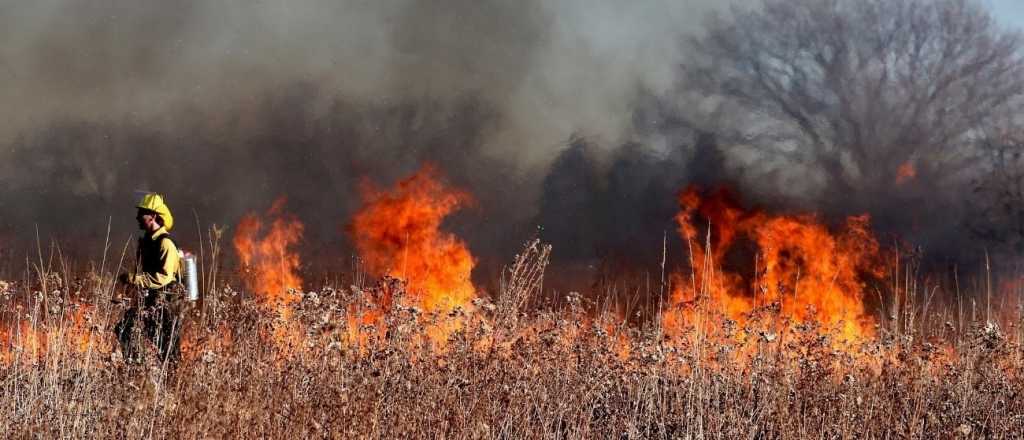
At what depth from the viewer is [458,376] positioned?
569cm

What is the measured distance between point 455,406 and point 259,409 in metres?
1.17

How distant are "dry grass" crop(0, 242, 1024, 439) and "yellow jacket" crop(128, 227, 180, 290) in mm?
913

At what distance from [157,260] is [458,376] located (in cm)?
351

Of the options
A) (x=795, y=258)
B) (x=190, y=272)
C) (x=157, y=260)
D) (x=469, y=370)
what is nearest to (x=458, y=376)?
(x=469, y=370)

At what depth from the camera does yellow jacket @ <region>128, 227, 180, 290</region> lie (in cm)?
755

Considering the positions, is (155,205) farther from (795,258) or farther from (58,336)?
(795,258)

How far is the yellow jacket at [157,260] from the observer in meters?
7.55

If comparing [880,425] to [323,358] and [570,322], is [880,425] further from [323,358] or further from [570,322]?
[323,358]

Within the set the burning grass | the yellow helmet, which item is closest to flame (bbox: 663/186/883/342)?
the burning grass

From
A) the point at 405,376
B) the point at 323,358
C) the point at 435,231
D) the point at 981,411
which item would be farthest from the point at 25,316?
the point at 435,231

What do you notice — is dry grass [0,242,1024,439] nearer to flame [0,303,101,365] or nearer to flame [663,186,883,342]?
flame [0,303,101,365]

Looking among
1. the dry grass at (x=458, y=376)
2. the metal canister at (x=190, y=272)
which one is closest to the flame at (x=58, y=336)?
the dry grass at (x=458, y=376)

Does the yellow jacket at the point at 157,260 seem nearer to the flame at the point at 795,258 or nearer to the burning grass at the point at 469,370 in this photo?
the burning grass at the point at 469,370

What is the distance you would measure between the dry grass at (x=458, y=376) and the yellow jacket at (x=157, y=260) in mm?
913
